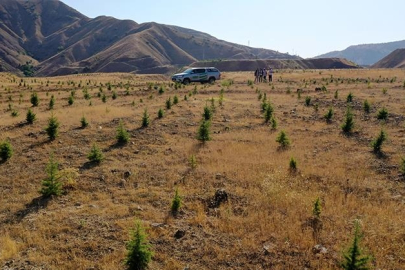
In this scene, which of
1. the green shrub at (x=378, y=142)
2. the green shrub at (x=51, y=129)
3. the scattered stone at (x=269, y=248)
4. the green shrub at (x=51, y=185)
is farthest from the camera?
the green shrub at (x=51, y=129)

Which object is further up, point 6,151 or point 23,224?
point 6,151

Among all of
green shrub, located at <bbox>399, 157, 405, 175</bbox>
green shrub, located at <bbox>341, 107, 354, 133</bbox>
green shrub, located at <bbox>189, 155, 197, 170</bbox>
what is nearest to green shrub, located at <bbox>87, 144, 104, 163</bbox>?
green shrub, located at <bbox>189, 155, 197, 170</bbox>

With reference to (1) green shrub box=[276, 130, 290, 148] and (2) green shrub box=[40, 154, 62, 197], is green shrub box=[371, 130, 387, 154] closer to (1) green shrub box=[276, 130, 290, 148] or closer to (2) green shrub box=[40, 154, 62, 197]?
(1) green shrub box=[276, 130, 290, 148]

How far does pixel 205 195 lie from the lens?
32.1 feet

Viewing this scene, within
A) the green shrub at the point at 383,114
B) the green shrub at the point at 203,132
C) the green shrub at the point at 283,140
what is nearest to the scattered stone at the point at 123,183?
the green shrub at the point at 203,132

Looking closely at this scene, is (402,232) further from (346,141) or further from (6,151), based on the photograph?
(6,151)

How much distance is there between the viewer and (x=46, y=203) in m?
9.34

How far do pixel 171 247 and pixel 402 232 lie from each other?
17.5 ft

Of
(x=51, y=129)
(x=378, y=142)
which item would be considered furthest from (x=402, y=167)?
(x=51, y=129)

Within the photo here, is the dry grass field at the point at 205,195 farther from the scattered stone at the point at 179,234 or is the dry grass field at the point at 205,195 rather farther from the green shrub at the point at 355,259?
the green shrub at the point at 355,259

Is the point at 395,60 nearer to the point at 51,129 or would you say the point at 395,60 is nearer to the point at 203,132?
the point at 203,132

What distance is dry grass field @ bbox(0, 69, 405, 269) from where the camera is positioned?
700cm

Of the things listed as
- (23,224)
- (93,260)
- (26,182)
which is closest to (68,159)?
(26,182)

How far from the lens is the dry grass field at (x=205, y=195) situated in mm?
6996
